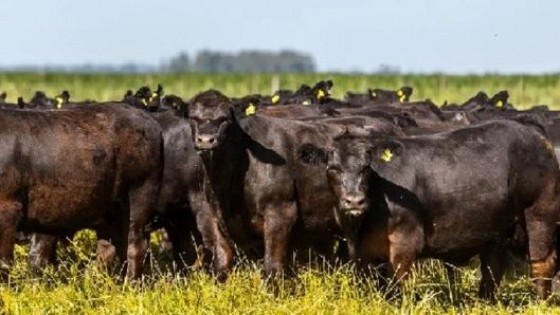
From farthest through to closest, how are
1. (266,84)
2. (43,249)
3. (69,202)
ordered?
(266,84) → (43,249) → (69,202)

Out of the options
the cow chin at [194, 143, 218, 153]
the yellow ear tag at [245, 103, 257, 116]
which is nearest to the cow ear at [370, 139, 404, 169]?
the cow chin at [194, 143, 218, 153]

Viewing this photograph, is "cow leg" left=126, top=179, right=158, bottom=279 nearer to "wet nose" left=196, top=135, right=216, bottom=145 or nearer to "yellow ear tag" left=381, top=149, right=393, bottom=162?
"wet nose" left=196, top=135, right=216, bottom=145

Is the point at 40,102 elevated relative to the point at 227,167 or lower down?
lower down

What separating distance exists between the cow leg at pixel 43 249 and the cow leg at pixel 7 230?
1778 mm

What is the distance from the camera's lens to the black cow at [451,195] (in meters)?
9.13

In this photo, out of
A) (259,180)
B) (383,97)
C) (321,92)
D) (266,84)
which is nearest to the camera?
(259,180)

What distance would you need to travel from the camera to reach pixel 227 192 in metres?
10.1

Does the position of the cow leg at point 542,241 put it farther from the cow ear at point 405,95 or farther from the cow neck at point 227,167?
the cow ear at point 405,95

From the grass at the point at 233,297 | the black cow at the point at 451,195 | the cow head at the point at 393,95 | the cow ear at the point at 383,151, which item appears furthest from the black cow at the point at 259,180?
the cow head at the point at 393,95

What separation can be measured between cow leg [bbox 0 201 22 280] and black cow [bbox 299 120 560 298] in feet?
7.44

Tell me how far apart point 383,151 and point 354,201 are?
54cm

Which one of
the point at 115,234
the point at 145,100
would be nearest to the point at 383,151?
the point at 115,234

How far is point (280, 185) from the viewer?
1009 centimetres

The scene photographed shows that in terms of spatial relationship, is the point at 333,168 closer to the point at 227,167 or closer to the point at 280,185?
the point at 280,185
